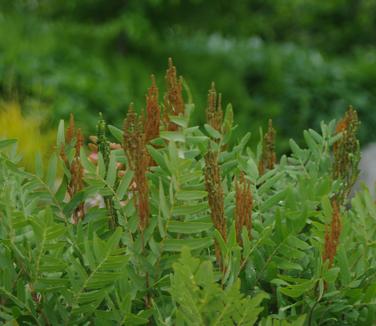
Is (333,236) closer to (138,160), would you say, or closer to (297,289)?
(297,289)

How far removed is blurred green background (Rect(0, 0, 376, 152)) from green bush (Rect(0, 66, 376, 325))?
6810 millimetres

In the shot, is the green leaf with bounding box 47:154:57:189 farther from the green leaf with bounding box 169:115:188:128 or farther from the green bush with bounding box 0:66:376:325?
the green leaf with bounding box 169:115:188:128

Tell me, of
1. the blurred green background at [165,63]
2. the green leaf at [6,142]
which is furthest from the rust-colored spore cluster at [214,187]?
the blurred green background at [165,63]

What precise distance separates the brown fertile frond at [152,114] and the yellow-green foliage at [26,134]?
14.8ft

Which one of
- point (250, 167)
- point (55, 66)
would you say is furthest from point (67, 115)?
point (250, 167)

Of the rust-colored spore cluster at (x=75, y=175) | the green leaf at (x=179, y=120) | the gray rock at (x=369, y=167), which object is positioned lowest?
the gray rock at (x=369, y=167)

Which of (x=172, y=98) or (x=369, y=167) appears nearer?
(x=172, y=98)

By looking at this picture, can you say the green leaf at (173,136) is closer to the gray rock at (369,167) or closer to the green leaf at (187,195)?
the green leaf at (187,195)

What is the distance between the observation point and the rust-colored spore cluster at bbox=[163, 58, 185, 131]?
190 centimetres

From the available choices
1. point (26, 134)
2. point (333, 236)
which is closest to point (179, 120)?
point (333, 236)

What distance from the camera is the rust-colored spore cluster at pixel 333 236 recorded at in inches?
64.8

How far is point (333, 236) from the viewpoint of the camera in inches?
65.3

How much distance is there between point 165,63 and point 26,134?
4.65 meters

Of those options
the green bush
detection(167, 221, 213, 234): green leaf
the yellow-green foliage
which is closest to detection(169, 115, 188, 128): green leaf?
the green bush
